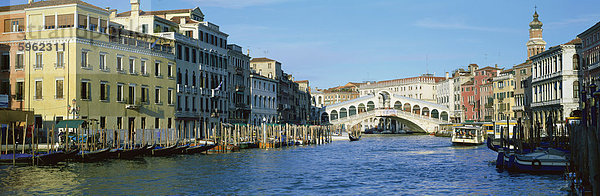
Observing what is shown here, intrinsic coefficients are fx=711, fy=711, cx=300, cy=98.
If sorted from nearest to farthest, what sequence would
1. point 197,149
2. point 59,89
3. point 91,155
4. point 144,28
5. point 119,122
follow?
point 91,155, point 59,89, point 197,149, point 119,122, point 144,28

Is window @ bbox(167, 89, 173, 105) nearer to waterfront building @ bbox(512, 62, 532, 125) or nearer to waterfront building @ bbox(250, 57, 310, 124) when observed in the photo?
waterfront building @ bbox(250, 57, 310, 124)

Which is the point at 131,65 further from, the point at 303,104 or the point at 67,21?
the point at 303,104

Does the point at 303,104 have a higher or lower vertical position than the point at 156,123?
higher

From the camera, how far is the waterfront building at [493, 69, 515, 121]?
203 feet

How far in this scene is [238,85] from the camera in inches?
1919

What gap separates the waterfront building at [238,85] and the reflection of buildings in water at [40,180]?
83.0 feet

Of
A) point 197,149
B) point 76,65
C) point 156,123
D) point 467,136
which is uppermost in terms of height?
point 76,65

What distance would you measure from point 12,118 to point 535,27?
186 feet

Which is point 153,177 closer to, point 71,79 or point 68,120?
point 68,120

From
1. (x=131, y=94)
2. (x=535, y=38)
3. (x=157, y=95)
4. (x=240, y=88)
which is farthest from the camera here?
(x=535, y=38)

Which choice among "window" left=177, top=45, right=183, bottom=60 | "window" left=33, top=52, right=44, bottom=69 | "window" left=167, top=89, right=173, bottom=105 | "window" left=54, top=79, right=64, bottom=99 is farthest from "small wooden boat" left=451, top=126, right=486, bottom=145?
"window" left=33, top=52, right=44, bottom=69

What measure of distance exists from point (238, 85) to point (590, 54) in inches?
883

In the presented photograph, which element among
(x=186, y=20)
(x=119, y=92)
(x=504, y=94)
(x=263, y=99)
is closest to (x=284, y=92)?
(x=263, y=99)

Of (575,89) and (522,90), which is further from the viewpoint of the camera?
(522,90)
